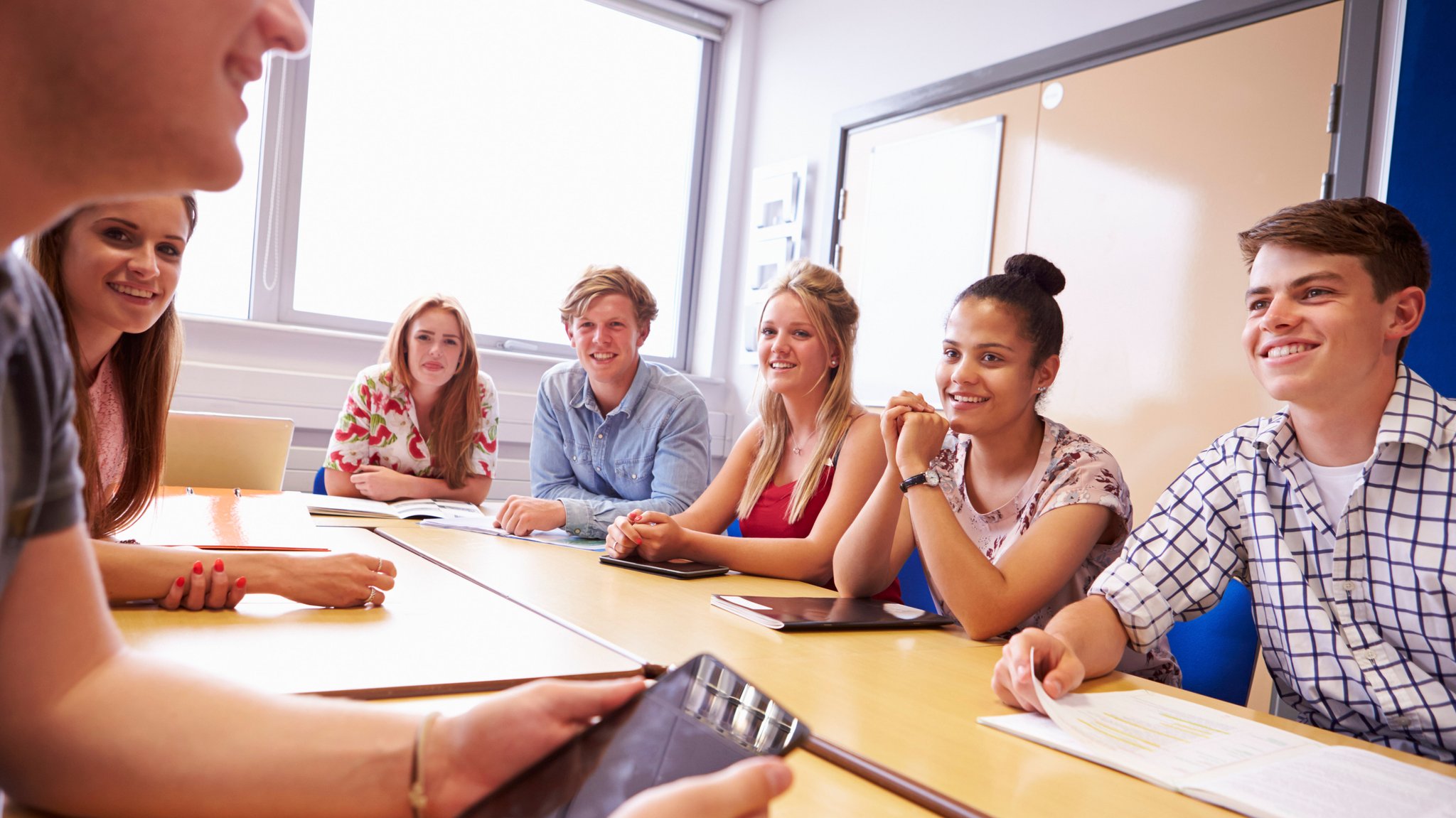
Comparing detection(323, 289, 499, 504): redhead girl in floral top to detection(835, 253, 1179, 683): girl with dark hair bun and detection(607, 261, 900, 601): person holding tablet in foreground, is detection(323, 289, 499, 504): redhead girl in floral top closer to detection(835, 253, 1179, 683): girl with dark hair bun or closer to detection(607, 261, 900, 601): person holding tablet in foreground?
detection(607, 261, 900, 601): person holding tablet in foreground

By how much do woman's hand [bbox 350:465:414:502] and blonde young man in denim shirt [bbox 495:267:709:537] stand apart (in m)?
0.38

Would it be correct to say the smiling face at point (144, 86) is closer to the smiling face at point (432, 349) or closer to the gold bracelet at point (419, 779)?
the gold bracelet at point (419, 779)

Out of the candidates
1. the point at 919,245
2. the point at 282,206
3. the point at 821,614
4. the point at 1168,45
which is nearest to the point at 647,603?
the point at 821,614

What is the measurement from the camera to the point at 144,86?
0.48 metres

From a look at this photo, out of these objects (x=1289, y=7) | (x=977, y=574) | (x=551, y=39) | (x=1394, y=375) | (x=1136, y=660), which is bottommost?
(x=1136, y=660)

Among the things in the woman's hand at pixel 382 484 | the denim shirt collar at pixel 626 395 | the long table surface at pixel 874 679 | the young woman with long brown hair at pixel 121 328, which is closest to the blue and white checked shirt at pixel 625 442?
the denim shirt collar at pixel 626 395

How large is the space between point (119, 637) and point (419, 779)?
25cm

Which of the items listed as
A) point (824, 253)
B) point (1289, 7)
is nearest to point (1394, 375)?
point (1289, 7)

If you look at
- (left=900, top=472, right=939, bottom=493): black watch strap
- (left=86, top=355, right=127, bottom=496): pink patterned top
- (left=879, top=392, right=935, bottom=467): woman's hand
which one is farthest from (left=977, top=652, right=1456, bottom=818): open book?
(left=86, top=355, right=127, bottom=496): pink patterned top

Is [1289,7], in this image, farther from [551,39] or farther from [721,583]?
[551,39]

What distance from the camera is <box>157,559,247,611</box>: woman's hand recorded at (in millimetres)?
1138

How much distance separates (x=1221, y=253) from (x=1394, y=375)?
1.42 m

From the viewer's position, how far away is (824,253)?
412cm

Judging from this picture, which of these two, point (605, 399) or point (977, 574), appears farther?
point (605, 399)
